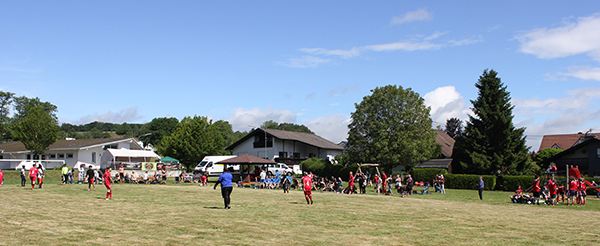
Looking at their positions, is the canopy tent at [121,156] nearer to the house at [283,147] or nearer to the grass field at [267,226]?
the house at [283,147]

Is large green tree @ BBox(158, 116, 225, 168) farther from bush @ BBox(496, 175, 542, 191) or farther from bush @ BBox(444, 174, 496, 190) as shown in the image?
bush @ BBox(496, 175, 542, 191)

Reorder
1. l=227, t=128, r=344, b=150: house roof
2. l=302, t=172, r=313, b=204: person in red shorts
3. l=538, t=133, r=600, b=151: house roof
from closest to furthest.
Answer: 1. l=302, t=172, r=313, b=204: person in red shorts
2. l=538, t=133, r=600, b=151: house roof
3. l=227, t=128, r=344, b=150: house roof

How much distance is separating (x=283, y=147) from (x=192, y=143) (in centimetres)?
1387

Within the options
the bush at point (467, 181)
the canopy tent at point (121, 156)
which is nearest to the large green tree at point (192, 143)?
the canopy tent at point (121, 156)

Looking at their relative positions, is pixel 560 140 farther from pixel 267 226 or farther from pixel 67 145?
pixel 67 145

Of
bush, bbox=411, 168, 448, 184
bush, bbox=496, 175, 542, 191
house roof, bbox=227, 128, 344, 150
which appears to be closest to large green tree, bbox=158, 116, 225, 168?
house roof, bbox=227, 128, 344, 150

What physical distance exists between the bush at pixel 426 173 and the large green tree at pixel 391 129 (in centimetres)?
Answer: 273

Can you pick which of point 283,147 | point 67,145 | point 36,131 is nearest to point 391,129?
point 283,147

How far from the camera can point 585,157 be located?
4156 centimetres

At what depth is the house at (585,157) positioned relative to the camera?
4016 cm

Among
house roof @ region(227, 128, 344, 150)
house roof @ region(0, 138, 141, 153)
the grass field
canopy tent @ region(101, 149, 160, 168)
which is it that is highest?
house roof @ region(227, 128, 344, 150)

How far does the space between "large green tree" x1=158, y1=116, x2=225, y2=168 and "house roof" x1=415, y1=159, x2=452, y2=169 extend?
97.8 ft

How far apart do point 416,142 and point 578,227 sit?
3296 cm

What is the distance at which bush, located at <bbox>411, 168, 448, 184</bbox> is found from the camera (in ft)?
134
